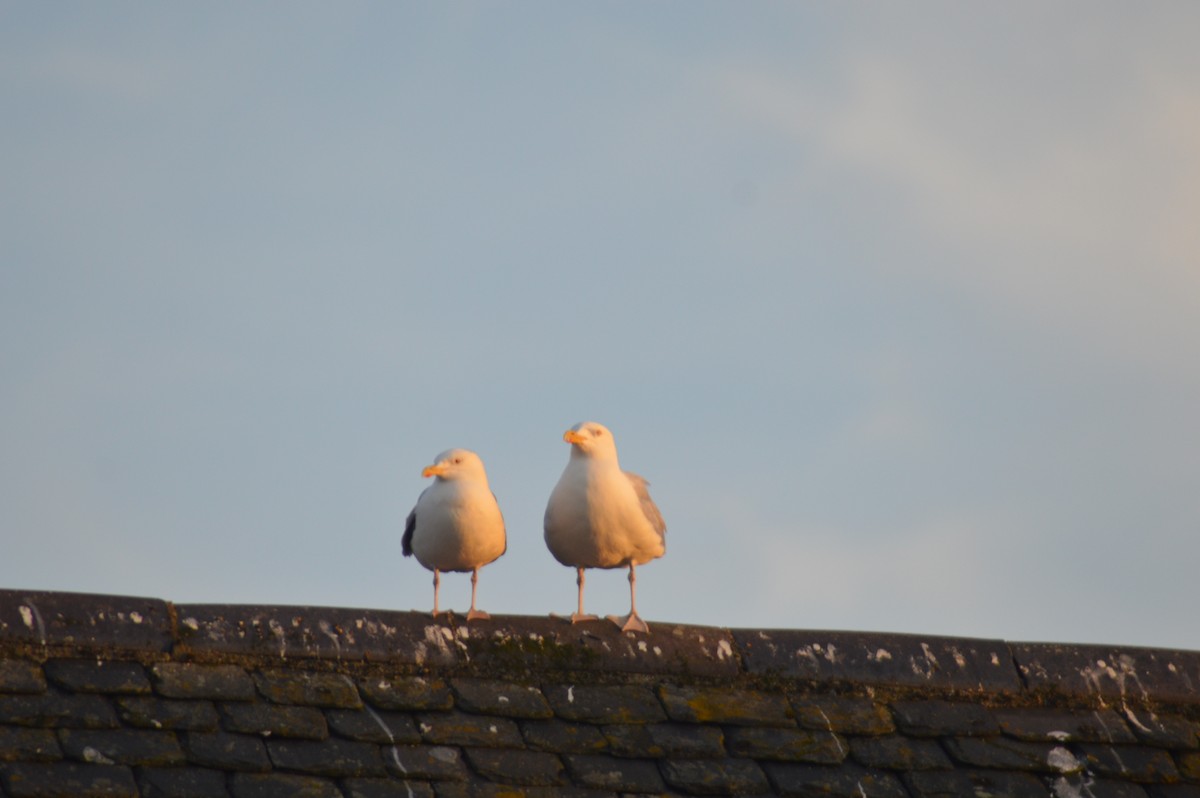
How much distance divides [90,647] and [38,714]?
0.47 meters

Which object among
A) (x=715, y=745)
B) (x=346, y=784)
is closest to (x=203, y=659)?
(x=346, y=784)

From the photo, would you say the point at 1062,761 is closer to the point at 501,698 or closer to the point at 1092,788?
the point at 1092,788

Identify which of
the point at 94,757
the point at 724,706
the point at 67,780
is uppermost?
the point at 724,706

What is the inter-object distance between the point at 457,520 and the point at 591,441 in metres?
0.92

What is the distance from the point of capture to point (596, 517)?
938 cm

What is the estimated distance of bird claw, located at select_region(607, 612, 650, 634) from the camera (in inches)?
295

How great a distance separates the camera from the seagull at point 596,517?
9.40m

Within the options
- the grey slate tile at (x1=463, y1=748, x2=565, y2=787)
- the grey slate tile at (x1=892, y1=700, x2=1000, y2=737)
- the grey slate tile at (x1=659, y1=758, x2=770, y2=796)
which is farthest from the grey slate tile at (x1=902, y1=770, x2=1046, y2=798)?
the grey slate tile at (x1=463, y1=748, x2=565, y2=787)

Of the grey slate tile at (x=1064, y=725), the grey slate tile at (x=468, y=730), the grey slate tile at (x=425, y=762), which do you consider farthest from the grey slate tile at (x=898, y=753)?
the grey slate tile at (x=425, y=762)

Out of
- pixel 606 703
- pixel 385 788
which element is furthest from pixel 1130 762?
pixel 385 788

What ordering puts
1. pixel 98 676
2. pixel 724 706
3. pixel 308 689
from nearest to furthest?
pixel 98 676, pixel 308 689, pixel 724 706

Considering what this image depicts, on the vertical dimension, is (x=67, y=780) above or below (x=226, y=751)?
below

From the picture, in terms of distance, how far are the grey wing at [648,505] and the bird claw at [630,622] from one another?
213 centimetres

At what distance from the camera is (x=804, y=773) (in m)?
6.89
